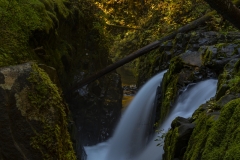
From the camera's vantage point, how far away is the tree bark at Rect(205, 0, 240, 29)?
8.09 ft

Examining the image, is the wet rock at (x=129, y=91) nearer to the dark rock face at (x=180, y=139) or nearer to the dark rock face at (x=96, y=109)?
the dark rock face at (x=96, y=109)

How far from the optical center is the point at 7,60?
3.63 meters

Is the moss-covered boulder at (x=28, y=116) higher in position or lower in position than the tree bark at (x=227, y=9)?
lower

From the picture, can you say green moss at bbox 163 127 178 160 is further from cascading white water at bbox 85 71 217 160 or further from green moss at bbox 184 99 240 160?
cascading white water at bbox 85 71 217 160

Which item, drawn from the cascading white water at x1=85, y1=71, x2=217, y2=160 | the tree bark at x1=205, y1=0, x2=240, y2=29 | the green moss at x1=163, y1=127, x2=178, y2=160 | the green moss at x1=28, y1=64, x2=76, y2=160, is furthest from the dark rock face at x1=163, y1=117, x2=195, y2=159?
the cascading white water at x1=85, y1=71, x2=217, y2=160

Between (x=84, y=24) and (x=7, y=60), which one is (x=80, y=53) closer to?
(x=84, y=24)

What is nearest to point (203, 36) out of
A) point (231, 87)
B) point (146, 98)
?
point (146, 98)

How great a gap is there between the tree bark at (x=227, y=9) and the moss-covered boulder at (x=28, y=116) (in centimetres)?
189

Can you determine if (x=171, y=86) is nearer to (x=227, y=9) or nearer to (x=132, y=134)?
(x=132, y=134)

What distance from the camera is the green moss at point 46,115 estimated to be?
125 inches

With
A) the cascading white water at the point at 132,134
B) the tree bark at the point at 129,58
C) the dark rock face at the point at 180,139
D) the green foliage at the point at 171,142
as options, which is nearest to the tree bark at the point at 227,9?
the dark rock face at the point at 180,139

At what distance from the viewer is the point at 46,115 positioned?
10.7 ft

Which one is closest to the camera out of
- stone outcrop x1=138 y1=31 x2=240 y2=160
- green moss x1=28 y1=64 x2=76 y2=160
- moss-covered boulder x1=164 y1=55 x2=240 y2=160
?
moss-covered boulder x1=164 y1=55 x2=240 y2=160

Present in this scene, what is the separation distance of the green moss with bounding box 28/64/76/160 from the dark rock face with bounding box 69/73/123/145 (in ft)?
16.9
